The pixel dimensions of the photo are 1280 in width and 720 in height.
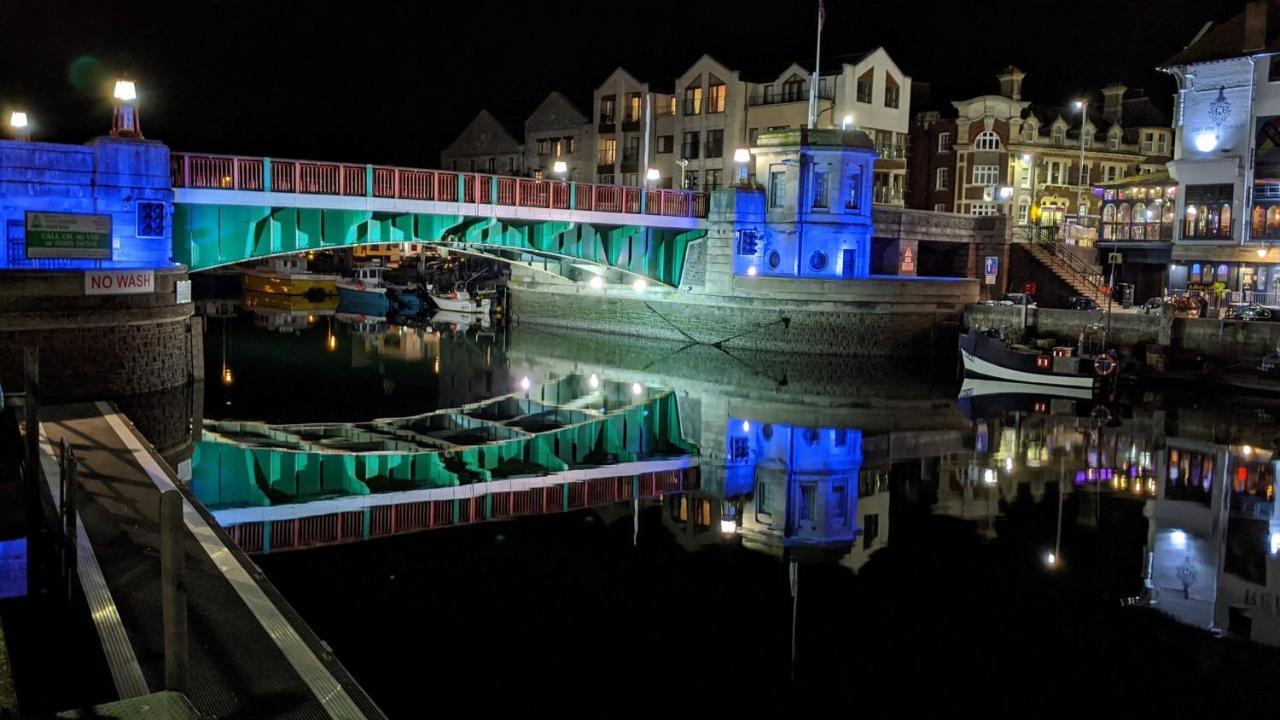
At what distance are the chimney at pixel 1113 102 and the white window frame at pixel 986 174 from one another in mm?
10877

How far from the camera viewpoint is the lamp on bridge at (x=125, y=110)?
1146 inches

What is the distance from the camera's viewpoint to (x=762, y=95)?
6569 cm

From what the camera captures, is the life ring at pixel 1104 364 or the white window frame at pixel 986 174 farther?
the white window frame at pixel 986 174

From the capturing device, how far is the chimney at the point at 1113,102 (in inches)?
2921

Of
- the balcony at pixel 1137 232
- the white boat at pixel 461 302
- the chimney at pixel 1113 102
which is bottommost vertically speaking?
the white boat at pixel 461 302

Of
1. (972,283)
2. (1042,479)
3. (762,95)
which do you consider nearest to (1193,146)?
(972,283)

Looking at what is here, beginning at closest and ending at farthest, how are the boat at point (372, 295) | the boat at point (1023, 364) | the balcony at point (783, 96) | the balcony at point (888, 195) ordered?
1. the boat at point (1023, 364)
2. the balcony at point (783, 96)
3. the balcony at point (888, 195)
4. the boat at point (372, 295)

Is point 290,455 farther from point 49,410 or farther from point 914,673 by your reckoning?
point 914,673

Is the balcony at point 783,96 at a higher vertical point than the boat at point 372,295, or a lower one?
higher

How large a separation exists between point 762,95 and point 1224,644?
184ft

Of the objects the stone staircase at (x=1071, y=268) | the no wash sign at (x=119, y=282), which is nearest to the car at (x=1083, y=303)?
the stone staircase at (x=1071, y=268)

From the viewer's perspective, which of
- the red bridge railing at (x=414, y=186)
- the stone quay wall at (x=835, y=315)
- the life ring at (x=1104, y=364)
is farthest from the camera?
the stone quay wall at (x=835, y=315)

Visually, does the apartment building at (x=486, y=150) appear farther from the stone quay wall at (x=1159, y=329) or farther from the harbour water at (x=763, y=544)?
the harbour water at (x=763, y=544)

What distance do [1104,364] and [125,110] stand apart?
31.2 m
